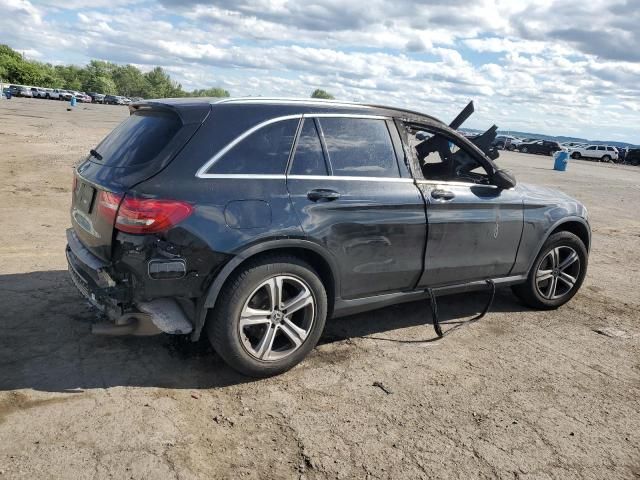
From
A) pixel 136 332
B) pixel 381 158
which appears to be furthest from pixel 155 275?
pixel 381 158

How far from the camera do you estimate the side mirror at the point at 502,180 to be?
4895 millimetres

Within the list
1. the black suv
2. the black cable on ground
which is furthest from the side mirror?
the black cable on ground

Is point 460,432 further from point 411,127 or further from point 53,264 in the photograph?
point 53,264

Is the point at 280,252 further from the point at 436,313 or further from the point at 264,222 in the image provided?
the point at 436,313

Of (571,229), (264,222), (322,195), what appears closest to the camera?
(264,222)

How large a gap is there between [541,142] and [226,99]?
57415 millimetres

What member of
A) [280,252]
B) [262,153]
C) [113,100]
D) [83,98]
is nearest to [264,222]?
[280,252]

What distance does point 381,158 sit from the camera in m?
4.28

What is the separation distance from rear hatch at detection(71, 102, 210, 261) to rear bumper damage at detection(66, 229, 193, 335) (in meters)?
0.15

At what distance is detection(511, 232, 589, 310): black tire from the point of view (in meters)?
5.39

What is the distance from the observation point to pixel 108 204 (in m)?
3.48

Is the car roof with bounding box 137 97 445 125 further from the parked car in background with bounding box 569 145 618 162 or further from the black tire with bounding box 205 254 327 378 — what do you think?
the parked car in background with bounding box 569 145 618 162

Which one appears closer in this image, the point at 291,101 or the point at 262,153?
the point at 262,153

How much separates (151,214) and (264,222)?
0.69 meters
